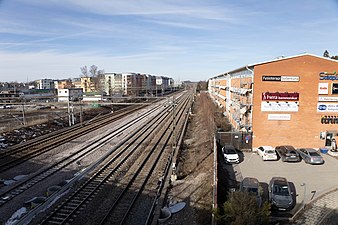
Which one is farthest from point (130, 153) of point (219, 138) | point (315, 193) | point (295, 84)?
point (295, 84)

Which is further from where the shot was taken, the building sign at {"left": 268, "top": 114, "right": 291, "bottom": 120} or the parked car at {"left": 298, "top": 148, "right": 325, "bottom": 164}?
the building sign at {"left": 268, "top": 114, "right": 291, "bottom": 120}

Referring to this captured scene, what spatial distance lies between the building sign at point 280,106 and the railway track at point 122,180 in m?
7.81

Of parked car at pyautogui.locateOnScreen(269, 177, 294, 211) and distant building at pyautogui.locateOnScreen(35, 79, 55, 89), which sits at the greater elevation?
distant building at pyautogui.locateOnScreen(35, 79, 55, 89)

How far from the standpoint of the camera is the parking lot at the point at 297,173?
1333 centimetres

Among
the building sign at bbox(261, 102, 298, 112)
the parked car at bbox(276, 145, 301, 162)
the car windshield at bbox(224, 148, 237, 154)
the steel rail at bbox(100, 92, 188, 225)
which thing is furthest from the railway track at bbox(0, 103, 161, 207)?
the parked car at bbox(276, 145, 301, 162)


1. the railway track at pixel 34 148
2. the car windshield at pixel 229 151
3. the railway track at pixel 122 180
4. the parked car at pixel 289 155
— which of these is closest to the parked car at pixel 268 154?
the parked car at pixel 289 155

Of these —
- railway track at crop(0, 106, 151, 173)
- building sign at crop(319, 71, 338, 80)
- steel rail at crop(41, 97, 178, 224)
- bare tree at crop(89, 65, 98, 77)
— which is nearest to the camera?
steel rail at crop(41, 97, 178, 224)

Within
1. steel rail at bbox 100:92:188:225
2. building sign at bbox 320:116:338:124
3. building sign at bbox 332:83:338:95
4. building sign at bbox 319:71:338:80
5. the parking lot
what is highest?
building sign at bbox 319:71:338:80

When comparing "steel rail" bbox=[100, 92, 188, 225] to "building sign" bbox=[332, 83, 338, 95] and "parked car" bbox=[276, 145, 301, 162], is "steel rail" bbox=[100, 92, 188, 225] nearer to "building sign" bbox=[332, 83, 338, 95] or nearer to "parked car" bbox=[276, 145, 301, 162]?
"parked car" bbox=[276, 145, 301, 162]

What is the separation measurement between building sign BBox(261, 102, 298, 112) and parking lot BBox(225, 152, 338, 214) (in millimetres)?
3765

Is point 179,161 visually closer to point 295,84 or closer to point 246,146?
point 246,146

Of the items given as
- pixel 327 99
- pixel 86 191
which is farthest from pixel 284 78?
pixel 86 191

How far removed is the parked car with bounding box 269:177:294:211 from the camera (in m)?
11.2

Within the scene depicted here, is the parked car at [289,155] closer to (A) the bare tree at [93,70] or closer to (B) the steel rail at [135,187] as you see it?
(B) the steel rail at [135,187]
